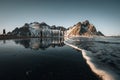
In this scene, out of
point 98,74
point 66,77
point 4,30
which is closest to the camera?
point 66,77

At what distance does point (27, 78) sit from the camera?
48.2 ft

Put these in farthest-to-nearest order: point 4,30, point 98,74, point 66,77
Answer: point 4,30 < point 98,74 < point 66,77

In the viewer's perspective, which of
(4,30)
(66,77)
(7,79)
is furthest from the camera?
(4,30)

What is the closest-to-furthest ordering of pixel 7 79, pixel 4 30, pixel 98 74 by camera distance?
pixel 7 79 < pixel 98 74 < pixel 4 30

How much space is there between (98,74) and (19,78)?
396 inches

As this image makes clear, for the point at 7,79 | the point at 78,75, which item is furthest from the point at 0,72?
the point at 78,75

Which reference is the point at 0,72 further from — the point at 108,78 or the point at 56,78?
the point at 108,78

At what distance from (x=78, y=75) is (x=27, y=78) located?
252 inches

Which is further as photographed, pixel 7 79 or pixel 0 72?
pixel 0 72

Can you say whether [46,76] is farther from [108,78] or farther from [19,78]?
[108,78]

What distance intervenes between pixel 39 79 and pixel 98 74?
7751mm

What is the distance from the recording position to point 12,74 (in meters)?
16.1

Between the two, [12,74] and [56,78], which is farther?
[12,74]

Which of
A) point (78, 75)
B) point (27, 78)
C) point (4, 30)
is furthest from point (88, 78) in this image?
point (4, 30)
